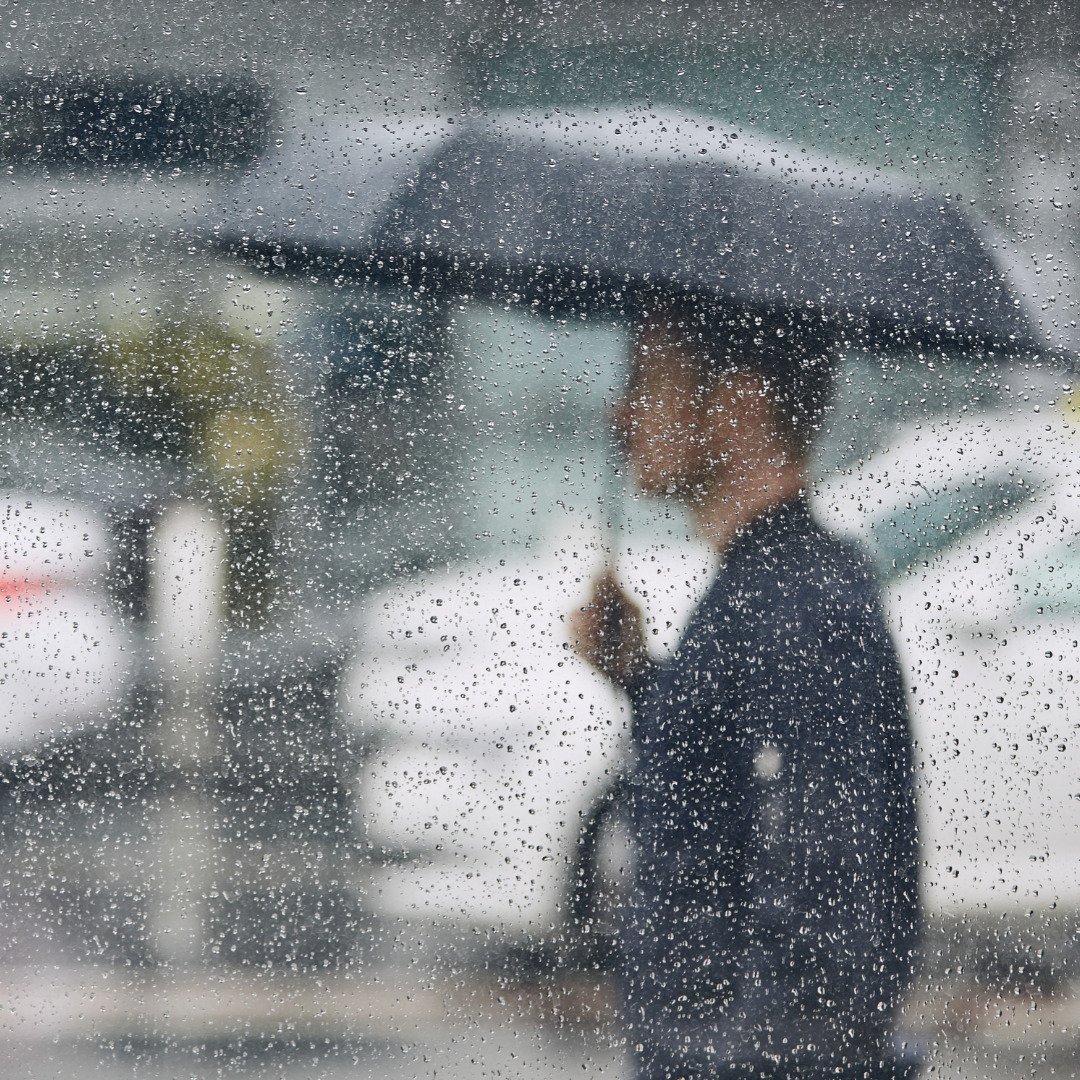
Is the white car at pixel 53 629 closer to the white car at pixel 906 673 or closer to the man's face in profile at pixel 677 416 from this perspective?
the white car at pixel 906 673

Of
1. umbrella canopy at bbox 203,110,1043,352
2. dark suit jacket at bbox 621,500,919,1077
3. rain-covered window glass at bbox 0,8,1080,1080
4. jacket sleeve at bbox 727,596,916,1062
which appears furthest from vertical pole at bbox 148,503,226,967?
jacket sleeve at bbox 727,596,916,1062

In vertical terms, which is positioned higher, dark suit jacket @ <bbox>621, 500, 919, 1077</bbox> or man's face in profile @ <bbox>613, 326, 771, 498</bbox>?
man's face in profile @ <bbox>613, 326, 771, 498</bbox>

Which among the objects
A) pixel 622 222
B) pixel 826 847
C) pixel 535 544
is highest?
pixel 622 222

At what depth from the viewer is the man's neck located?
0.87 meters

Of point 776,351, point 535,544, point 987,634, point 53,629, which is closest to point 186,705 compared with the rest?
point 53,629

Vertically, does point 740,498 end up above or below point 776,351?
below

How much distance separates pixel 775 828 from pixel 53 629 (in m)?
0.67

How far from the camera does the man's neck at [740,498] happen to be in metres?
0.87

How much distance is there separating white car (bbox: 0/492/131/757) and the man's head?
0.49 m

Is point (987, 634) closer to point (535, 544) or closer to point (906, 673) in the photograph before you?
point (906, 673)

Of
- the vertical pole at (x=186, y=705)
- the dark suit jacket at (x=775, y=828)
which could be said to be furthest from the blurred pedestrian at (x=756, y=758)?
the vertical pole at (x=186, y=705)

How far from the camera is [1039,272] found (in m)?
0.91

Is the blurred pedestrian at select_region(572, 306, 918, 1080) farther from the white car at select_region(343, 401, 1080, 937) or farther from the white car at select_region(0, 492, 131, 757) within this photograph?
the white car at select_region(0, 492, 131, 757)

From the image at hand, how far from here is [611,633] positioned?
856mm
